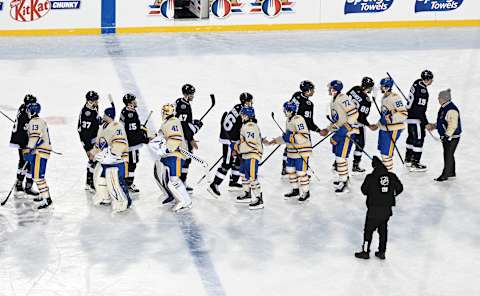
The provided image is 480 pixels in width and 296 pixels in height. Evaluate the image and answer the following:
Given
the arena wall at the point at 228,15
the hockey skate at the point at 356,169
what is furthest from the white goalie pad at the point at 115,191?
the arena wall at the point at 228,15

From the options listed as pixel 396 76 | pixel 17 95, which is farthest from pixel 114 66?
pixel 396 76

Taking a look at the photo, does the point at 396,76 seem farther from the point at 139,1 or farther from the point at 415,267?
the point at 415,267

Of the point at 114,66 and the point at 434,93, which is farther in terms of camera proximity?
the point at 114,66

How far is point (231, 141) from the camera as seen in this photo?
38.3ft

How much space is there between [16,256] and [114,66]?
23.4 feet

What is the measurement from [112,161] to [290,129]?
→ 1.84 meters

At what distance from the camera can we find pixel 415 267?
10086mm

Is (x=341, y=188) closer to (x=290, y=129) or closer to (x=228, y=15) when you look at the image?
(x=290, y=129)

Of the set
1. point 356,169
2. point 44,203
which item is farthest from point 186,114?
point 356,169

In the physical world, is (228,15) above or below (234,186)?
above

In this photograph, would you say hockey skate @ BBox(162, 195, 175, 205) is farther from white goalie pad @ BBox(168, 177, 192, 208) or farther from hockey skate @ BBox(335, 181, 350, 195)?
hockey skate @ BBox(335, 181, 350, 195)

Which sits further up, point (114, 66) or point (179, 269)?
point (114, 66)

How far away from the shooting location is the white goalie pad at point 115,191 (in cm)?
1123

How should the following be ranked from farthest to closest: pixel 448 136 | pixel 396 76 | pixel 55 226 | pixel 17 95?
1. pixel 396 76
2. pixel 17 95
3. pixel 448 136
4. pixel 55 226
